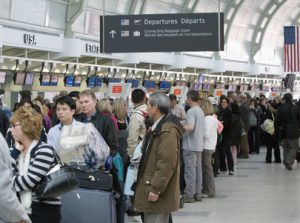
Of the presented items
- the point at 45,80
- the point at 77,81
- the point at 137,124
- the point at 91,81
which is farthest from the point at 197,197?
the point at 91,81

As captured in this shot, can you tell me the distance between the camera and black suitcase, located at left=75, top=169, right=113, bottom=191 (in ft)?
20.0

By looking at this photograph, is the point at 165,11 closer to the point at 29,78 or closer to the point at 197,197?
the point at 29,78

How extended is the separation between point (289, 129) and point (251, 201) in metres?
4.92

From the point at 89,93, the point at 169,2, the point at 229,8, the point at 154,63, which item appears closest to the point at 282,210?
the point at 89,93

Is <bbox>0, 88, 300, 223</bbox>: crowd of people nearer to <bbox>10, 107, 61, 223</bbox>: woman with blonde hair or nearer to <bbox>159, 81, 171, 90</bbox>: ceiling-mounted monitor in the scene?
<bbox>10, 107, 61, 223</bbox>: woman with blonde hair

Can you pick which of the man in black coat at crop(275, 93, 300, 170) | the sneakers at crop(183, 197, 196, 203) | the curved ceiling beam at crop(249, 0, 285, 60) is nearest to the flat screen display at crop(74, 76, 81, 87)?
the man in black coat at crop(275, 93, 300, 170)

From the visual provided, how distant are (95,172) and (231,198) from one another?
5.31 metres

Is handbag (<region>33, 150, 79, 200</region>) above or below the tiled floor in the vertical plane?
above

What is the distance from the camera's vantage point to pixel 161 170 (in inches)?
223

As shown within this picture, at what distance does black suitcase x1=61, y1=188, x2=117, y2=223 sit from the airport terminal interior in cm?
284

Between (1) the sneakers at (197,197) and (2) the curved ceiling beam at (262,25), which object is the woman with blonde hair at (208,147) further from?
(2) the curved ceiling beam at (262,25)

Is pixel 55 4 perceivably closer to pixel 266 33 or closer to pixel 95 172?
pixel 95 172

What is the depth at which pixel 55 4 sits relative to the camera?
79.2 feet

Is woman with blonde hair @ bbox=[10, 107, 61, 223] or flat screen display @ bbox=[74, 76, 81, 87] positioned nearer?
woman with blonde hair @ bbox=[10, 107, 61, 223]
